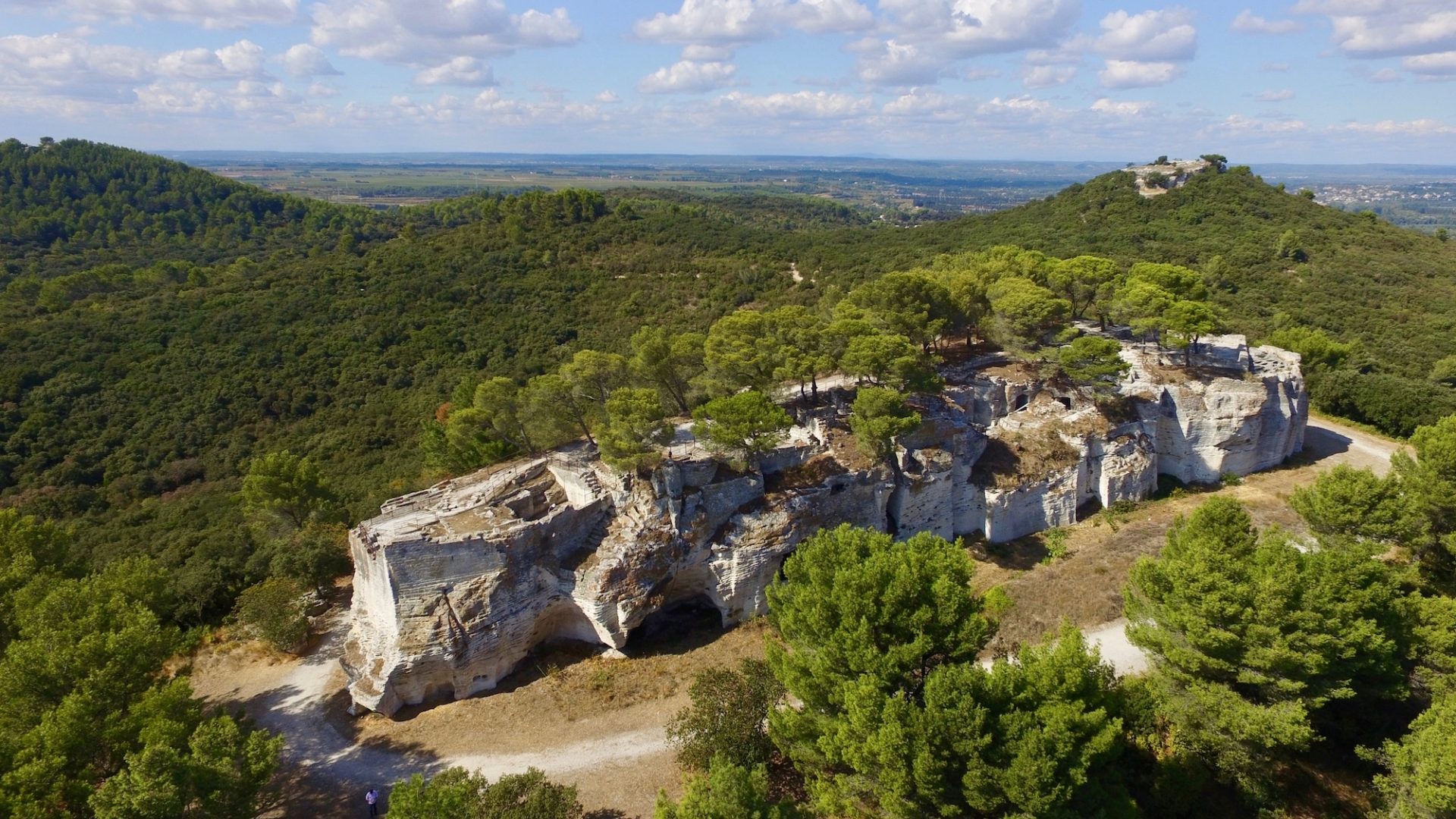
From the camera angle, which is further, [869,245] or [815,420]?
[869,245]

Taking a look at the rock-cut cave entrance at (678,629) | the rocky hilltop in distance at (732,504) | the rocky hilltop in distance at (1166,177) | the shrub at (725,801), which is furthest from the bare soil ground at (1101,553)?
the rocky hilltop in distance at (1166,177)

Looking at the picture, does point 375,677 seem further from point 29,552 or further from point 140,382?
point 140,382

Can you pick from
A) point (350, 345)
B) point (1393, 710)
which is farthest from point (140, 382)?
point (1393, 710)

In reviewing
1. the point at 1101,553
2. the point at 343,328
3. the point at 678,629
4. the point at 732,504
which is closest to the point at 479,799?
the point at 678,629

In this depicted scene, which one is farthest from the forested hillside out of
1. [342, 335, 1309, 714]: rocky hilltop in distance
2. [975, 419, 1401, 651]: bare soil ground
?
[342, 335, 1309, 714]: rocky hilltop in distance

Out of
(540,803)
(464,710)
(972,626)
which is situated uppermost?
(972,626)

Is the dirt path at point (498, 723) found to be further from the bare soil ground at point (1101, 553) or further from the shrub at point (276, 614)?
the bare soil ground at point (1101, 553)

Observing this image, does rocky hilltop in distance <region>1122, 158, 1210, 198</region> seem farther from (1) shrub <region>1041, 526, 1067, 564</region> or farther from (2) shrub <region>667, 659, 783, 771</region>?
(2) shrub <region>667, 659, 783, 771</region>
